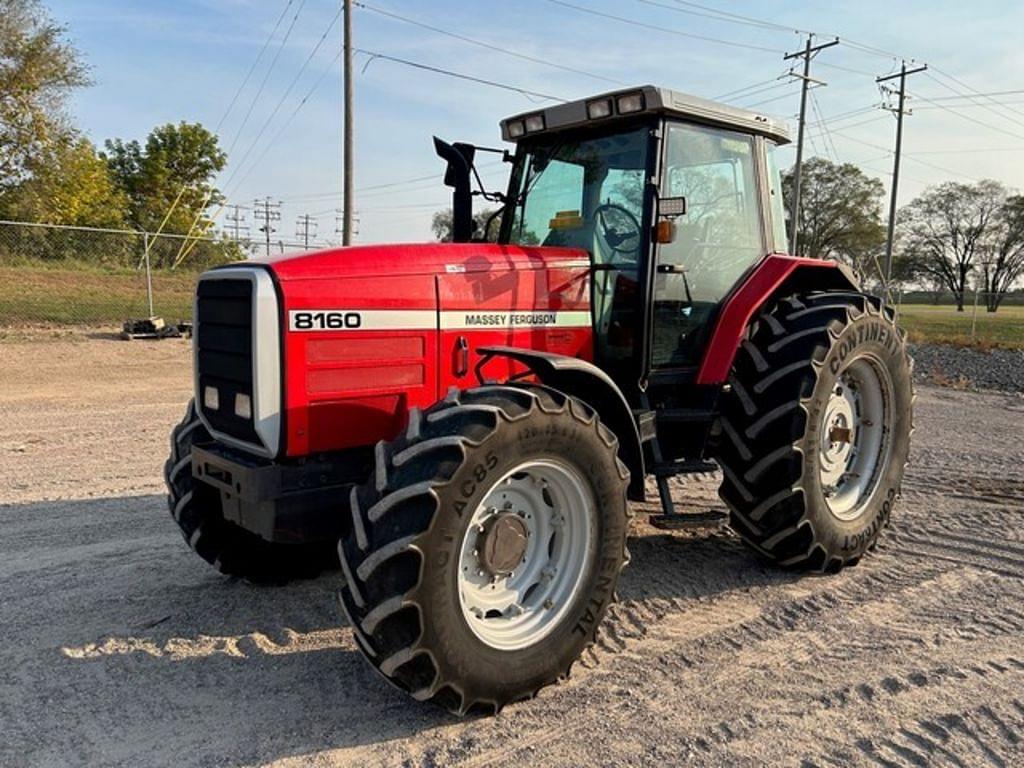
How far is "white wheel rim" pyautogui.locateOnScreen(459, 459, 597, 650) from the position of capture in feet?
9.92

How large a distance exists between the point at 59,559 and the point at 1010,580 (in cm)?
533

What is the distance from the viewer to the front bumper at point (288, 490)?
3.10 metres

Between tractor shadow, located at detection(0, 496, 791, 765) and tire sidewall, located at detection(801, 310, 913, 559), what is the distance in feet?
1.40

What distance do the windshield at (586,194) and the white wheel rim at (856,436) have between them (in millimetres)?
1564

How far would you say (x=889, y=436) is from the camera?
481 cm

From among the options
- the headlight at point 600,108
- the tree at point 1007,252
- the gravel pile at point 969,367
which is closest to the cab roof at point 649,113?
the headlight at point 600,108

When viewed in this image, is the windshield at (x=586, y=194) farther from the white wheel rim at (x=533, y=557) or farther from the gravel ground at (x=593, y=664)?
the gravel ground at (x=593, y=664)

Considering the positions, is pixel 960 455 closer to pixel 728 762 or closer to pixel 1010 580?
pixel 1010 580

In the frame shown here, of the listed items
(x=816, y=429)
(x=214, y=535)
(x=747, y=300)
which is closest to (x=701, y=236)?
(x=747, y=300)

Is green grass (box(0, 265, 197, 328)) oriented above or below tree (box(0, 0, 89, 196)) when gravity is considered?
below

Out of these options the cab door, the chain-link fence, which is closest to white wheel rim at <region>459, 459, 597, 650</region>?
the cab door

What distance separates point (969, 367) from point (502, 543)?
49.4ft

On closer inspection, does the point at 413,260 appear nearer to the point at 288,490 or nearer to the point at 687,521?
the point at 288,490

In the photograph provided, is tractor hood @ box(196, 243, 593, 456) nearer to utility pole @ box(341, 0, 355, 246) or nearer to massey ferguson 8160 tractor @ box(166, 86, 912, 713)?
massey ferguson 8160 tractor @ box(166, 86, 912, 713)
